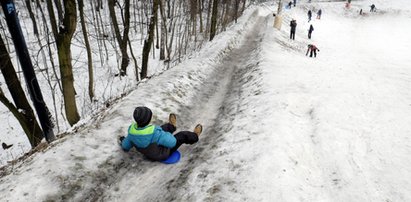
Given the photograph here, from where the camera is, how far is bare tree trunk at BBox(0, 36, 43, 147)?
746 cm

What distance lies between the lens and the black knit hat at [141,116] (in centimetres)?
536

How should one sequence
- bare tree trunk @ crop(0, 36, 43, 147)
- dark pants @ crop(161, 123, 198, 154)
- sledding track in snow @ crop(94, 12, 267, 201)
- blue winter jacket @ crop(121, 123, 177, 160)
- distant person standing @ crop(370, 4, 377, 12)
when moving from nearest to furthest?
sledding track in snow @ crop(94, 12, 267, 201), blue winter jacket @ crop(121, 123, 177, 160), dark pants @ crop(161, 123, 198, 154), bare tree trunk @ crop(0, 36, 43, 147), distant person standing @ crop(370, 4, 377, 12)

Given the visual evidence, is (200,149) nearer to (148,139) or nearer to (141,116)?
(148,139)

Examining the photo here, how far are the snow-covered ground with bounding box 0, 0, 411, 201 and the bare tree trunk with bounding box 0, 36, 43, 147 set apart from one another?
2.42 m

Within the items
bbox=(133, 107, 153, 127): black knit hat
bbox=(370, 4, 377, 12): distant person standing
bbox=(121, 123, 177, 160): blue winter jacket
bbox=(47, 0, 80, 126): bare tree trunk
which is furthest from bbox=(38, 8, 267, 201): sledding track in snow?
bbox=(370, 4, 377, 12): distant person standing

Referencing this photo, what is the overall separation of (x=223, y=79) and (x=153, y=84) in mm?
3352

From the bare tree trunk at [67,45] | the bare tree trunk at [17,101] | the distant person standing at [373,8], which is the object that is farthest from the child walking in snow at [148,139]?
the distant person standing at [373,8]

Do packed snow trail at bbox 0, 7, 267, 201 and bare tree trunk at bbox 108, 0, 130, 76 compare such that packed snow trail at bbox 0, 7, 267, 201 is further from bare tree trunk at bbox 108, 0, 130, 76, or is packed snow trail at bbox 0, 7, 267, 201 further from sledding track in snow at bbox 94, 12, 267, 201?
bare tree trunk at bbox 108, 0, 130, 76

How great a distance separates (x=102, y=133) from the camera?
6.34 metres

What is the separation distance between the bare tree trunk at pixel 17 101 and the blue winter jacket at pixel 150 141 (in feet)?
13.2

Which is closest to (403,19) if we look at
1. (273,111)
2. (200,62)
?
(200,62)

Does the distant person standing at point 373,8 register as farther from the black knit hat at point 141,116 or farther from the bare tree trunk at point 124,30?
the black knit hat at point 141,116

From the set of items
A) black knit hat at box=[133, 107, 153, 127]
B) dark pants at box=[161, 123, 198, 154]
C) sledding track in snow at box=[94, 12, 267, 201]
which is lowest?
sledding track in snow at box=[94, 12, 267, 201]

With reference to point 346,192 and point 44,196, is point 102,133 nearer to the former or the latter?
point 44,196
